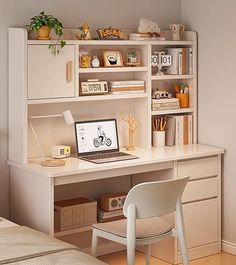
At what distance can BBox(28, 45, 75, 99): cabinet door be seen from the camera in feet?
13.9

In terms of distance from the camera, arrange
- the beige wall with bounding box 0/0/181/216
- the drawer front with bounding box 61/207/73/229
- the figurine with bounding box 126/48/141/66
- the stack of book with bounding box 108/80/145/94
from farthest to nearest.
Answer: the figurine with bounding box 126/48/141/66 < the stack of book with bounding box 108/80/145/94 < the drawer front with bounding box 61/207/73/229 < the beige wall with bounding box 0/0/181/216

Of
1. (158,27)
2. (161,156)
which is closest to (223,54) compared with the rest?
(158,27)

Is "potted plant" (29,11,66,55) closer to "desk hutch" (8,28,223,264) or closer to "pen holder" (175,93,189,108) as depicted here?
"desk hutch" (8,28,223,264)

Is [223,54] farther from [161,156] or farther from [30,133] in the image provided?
[30,133]

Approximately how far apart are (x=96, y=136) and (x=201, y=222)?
1.02m

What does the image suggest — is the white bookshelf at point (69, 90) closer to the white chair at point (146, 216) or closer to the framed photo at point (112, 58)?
the framed photo at point (112, 58)

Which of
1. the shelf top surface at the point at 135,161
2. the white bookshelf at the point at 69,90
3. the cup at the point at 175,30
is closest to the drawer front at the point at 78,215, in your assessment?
the shelf top surface at the point at 135,161

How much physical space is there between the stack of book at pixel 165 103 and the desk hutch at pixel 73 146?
0.04 m

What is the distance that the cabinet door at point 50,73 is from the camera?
424 centimetres

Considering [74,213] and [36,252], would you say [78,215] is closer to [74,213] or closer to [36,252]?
[74,213]

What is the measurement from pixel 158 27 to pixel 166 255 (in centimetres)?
173

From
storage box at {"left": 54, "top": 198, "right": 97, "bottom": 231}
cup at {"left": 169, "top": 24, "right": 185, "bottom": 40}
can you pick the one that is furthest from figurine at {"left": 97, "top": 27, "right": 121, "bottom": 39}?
storage box at {"left": 54, "top": 198, "right": 97, "bottom": 231}

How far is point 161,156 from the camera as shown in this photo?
4.58m

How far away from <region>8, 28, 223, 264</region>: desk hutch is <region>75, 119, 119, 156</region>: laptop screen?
0.14 meters
